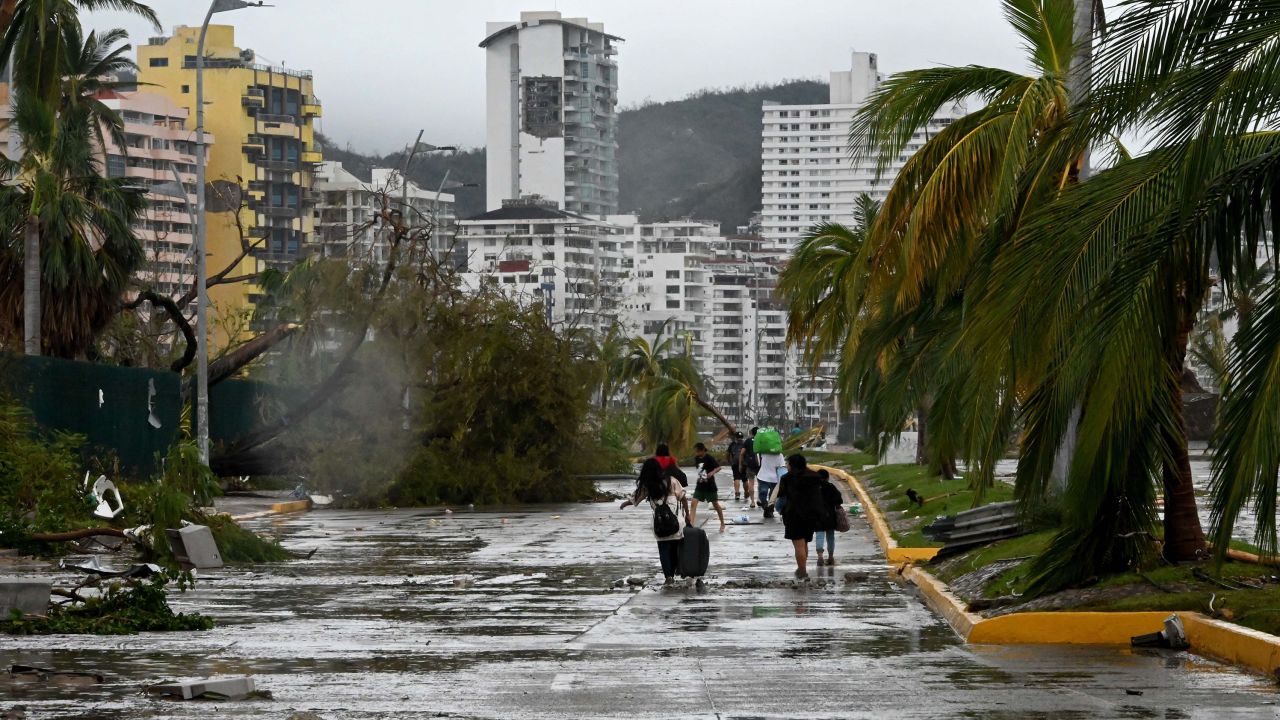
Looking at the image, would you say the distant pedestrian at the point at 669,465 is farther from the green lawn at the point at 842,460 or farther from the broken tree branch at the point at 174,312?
the green lawn at the point at 842,460

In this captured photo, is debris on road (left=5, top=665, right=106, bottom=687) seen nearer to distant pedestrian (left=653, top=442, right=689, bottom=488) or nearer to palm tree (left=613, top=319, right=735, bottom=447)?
distant pedestrian (left=653, top=442, right=689, bottom=488)

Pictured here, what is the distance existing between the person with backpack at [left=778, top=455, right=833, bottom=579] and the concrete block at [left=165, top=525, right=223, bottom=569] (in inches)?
289

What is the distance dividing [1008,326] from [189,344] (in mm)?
31917

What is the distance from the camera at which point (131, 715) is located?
1056 cm

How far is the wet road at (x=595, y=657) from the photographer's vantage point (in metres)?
11.1

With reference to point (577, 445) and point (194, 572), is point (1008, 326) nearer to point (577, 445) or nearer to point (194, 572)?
point (194, 572)

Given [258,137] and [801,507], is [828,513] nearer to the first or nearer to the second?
[801,507]

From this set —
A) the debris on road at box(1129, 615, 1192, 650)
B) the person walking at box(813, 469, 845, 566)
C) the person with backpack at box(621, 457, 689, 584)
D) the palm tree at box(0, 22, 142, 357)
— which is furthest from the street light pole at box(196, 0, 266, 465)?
the debris on road at box(1129, 615, 1192, 650)

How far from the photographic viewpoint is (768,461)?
34.8 m

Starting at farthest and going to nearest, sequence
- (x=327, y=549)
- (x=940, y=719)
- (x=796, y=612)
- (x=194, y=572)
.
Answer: (x=327, y=549), (x=194, y=572), (x=796, y=612), (x=940, y=719)

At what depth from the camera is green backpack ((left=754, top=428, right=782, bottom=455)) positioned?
33.9 m

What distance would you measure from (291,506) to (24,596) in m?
23.8

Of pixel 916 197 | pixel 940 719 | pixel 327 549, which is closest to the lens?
pixel 940 719

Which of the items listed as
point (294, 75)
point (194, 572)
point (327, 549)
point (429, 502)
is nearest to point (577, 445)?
point (429, 502)
